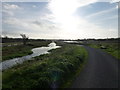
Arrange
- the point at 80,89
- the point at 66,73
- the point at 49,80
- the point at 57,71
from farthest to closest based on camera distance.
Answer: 1. the point at 66,73
2. the point at 57,71
3. the point at 49,80
4. the point at 80,89

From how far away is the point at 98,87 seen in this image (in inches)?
364

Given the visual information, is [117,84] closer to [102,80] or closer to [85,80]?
[102,80]

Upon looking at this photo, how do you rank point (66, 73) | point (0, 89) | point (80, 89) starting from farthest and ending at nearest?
point (66, 73) → point (80, 89) → point (0, 89)

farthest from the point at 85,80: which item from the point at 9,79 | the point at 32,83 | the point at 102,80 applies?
the point at 9,79

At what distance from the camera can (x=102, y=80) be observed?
1083 cm

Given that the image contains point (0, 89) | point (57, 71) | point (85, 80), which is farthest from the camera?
point (57, 71)

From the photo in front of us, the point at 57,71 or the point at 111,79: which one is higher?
the point at 57,71

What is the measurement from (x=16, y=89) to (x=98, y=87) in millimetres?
6057

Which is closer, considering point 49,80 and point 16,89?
point 16,89

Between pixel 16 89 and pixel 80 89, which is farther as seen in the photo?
pixel 80 89

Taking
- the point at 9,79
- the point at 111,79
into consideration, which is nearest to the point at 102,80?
the point at 111,79

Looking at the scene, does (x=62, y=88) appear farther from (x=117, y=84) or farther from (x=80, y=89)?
(x=117, y=84)

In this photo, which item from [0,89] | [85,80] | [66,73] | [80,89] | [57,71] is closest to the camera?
[0,89]

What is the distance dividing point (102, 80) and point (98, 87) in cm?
182
